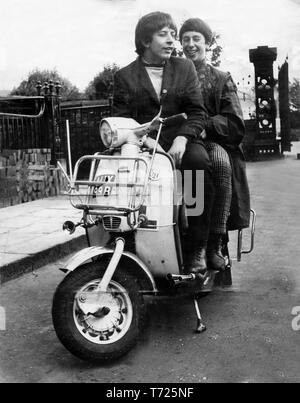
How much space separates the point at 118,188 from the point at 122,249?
1.03 feet

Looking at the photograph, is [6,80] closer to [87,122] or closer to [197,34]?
[197,34]

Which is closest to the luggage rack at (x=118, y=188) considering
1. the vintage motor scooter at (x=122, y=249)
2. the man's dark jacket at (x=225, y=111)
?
the vintage motor scooter at (x=122, y=249)

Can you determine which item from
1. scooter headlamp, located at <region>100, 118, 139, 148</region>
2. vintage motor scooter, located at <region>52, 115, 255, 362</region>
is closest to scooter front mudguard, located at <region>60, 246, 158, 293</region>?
vintage motor scooter, located at <region>52, 115, 255, 362</region>

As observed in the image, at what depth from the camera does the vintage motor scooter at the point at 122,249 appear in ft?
9.25

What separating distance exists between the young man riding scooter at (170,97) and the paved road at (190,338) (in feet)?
1.38

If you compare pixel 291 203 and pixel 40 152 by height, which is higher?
pixel 40 152

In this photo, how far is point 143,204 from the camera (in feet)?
10.0

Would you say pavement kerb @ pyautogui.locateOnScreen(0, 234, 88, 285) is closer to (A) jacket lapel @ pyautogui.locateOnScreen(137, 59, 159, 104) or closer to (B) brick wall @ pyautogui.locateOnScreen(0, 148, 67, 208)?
(A) jacket lapel @ pyautogui.locateOnScreen(137, 59, 159, 104)

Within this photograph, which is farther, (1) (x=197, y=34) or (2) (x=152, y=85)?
(1) (x=197, y=34)

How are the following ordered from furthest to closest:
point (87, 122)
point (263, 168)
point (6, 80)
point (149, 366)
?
point (263, 168) → point (87, 122) → point (6, 80) → point (149, 366)

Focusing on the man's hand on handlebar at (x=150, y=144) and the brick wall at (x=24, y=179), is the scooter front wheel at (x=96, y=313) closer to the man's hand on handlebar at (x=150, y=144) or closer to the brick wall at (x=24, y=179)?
the man's hand on handlebar at (x=150, y=144)

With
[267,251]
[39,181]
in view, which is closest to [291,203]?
[267,251]

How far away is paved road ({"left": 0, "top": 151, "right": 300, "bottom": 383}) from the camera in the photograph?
277cm

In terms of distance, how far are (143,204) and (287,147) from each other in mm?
14279
